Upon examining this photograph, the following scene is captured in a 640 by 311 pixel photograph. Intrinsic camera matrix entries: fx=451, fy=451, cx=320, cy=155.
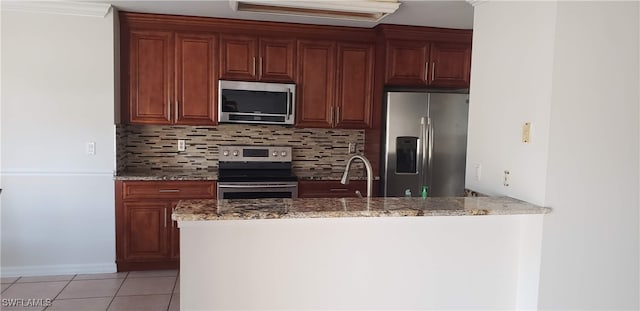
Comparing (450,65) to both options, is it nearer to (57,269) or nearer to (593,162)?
(593,162)

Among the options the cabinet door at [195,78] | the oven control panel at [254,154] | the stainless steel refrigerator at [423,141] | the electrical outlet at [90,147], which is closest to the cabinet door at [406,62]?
the stainless steel refrigerator at [423,141]

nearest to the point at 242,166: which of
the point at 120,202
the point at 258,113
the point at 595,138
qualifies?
the point at 258,113

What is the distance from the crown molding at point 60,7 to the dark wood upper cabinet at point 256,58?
3.13ft

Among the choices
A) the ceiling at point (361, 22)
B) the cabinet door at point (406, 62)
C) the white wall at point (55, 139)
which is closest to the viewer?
the ceiling at point (361, 22)

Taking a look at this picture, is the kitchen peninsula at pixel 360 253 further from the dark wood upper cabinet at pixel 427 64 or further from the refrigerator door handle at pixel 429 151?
the dark wood upper cabinet at pixel 427 64

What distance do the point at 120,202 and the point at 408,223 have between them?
250 centimetres

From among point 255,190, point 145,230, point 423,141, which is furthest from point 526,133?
point 145,230

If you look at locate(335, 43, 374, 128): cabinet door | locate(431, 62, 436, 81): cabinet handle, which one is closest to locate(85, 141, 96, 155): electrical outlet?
locate(335, 43, 374, 128): cabinet door

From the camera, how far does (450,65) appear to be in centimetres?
412

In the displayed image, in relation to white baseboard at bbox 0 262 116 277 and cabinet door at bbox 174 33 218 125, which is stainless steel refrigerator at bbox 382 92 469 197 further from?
white baseboard at bbox 0 262 116 277

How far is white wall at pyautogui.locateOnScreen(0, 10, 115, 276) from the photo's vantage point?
3402 millimetres

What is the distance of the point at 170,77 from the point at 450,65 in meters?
2.48

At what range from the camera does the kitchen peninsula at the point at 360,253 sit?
191 centimetres

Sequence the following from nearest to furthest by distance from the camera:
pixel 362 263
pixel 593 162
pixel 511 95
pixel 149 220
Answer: pixel 362 263 < pixel 593 162 < pixel 511 95 < pixel 149 220
